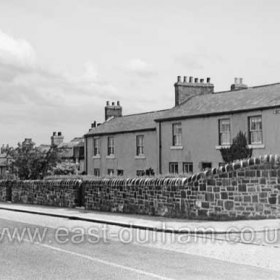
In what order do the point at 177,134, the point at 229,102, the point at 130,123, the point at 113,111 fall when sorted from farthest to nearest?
1. the point at 113,111
2. the point at 130,123
3. the point at 177,134
4. the point at 229,102

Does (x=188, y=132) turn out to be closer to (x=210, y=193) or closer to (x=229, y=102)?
(x=229, y=102)

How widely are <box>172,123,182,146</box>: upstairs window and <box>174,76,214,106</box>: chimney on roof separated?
318 cm

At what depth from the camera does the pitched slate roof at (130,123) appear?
3941 centimetres

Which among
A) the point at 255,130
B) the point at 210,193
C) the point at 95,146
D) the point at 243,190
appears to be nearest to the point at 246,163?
the point at 243,190

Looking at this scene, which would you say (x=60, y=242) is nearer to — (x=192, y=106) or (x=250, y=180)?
(x=250, y=180)

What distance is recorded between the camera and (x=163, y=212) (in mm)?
18562

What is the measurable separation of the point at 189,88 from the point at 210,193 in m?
21.5

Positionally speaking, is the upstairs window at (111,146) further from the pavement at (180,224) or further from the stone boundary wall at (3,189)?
the pavement at (180,224)

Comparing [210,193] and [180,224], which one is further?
[210,193]

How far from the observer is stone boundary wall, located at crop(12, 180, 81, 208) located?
2473 cm

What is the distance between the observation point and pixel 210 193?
56.4ft

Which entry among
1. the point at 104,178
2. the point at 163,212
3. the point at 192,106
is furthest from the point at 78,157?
the point at 163,212

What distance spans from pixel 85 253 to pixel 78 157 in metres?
43.1

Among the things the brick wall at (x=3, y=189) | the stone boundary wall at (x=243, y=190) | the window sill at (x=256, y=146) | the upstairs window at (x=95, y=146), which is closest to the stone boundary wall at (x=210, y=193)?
the stone boundary wall at (x=243, y=190)
